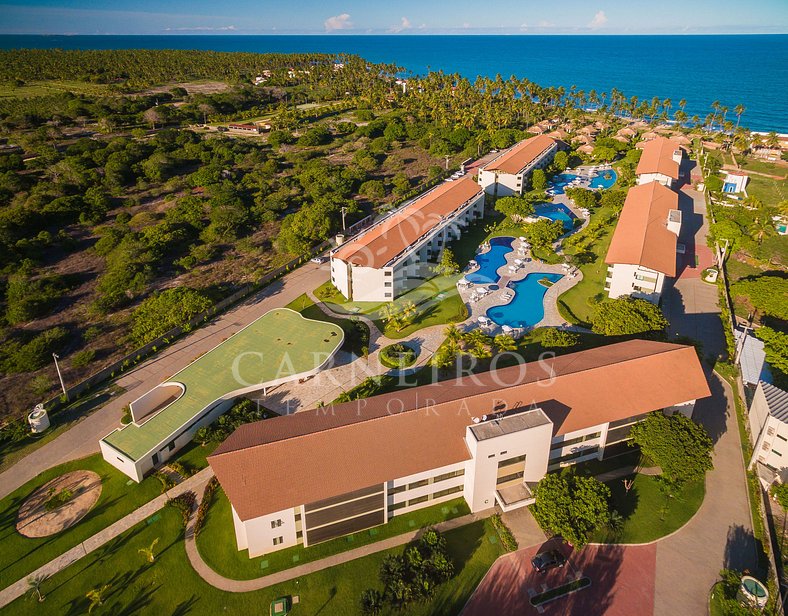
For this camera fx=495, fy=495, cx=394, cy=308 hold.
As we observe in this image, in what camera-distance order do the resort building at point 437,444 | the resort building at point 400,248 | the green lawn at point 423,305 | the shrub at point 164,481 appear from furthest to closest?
the resort building at point 400,248 → the green lawn at point 423,305 → the shrub at point 164,481 → the resort building at point 437,444

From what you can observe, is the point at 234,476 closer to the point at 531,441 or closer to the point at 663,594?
the point at 531,441

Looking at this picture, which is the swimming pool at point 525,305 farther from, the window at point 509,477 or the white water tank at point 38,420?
the white water tank at point 38,420

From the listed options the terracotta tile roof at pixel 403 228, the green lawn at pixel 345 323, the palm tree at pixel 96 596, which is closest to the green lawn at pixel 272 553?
the palm tree at pixel 96 596

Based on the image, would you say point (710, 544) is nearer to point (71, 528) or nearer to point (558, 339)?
point (558, 339)

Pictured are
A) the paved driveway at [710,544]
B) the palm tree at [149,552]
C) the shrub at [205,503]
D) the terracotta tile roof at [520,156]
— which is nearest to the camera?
the paved driveway at [710,544]

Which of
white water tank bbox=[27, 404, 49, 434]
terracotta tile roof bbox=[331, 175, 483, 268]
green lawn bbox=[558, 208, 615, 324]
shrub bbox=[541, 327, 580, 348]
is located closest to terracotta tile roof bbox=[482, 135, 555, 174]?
terracotta tile roof bbox=[331, 175, 483, 268]

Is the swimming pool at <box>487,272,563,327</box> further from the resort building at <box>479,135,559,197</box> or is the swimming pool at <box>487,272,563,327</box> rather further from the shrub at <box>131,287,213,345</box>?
the shrub at <box>131,287,213,345</box>

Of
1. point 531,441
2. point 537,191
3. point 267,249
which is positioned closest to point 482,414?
point 531,441
